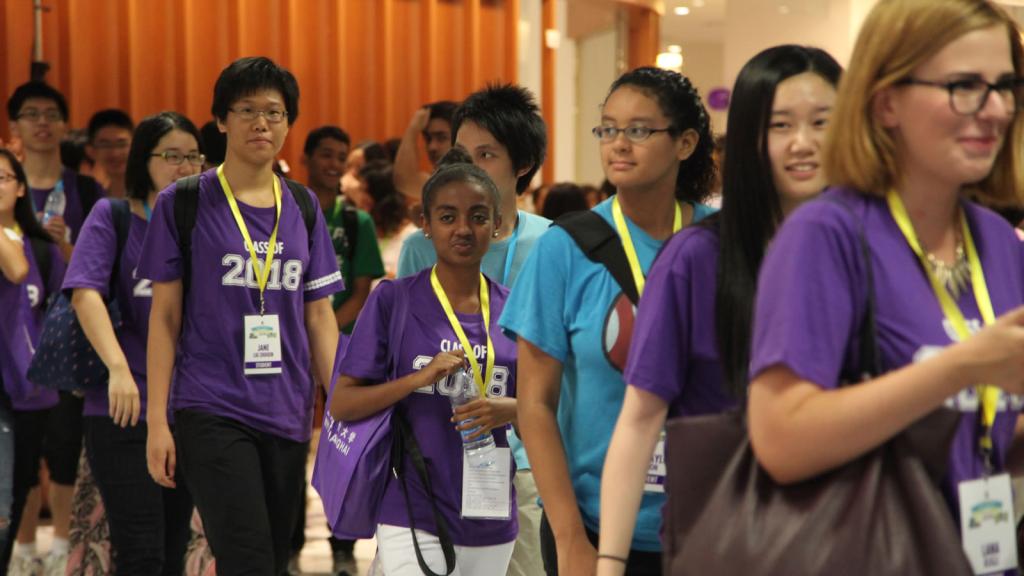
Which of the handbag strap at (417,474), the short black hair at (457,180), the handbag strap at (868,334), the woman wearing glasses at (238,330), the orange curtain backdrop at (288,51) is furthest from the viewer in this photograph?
the orange curtain backdrop at (288,51)

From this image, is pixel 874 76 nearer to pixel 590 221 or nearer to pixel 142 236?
pixel 590 221

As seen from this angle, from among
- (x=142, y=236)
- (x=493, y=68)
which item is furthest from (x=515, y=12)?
(x=142, y=236)

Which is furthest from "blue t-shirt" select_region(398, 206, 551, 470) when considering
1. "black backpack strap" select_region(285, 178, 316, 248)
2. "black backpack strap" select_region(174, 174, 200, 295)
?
"black backpack strap" select_region(174, 174, 200, 295)

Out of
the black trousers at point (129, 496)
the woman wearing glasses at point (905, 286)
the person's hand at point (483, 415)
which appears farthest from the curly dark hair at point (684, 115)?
the black trousers at point (129, 496)

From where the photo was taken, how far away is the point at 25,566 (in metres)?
6.20

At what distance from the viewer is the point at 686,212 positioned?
116 inches

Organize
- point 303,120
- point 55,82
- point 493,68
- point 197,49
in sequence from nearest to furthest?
point 55,82 → point 197,49 → point 303,120 → point 493,68

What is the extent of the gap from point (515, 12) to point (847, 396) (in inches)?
378

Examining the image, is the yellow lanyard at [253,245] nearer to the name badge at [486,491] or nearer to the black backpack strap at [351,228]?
the name badge at [486,491]

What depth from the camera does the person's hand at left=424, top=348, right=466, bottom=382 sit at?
3.64m

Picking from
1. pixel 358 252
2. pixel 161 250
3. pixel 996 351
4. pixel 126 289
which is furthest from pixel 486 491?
pixel 358 252

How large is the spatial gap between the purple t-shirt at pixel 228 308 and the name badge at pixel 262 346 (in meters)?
0.02

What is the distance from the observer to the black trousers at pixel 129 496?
16.0ft

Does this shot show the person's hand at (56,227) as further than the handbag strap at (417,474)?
Yes
